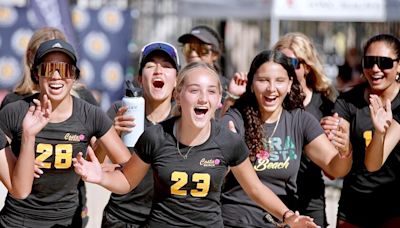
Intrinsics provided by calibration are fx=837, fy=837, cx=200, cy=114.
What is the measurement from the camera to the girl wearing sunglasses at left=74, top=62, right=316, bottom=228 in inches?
173

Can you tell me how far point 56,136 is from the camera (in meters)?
4.88

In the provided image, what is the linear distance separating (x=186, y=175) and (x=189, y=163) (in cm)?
7

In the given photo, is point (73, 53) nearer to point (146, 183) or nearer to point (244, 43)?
point (146, 183)

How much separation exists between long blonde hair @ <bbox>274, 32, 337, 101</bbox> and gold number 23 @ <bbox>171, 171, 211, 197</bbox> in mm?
1892

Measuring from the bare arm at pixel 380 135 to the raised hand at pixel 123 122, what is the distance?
4.72 feet

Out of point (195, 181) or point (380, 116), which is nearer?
Answer: point (195, 181)

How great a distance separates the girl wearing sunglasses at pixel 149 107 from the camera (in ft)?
17.4

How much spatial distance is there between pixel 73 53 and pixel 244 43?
10.3 metres

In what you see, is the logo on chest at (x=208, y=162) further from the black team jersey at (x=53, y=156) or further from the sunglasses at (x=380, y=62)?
the sunglasses at (x=380, y=62)

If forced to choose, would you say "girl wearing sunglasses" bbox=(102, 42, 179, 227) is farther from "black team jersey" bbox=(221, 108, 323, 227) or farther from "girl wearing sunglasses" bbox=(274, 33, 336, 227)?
"girl wearing sunglasses" bbox=(274, 33, 336, 227)

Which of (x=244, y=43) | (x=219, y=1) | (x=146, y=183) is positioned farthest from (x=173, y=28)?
(x=146, y=183)

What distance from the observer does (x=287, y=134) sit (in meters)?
5.10

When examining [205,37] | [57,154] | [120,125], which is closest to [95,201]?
[205,37]

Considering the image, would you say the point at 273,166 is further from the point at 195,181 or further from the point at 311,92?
the point at 311,92
